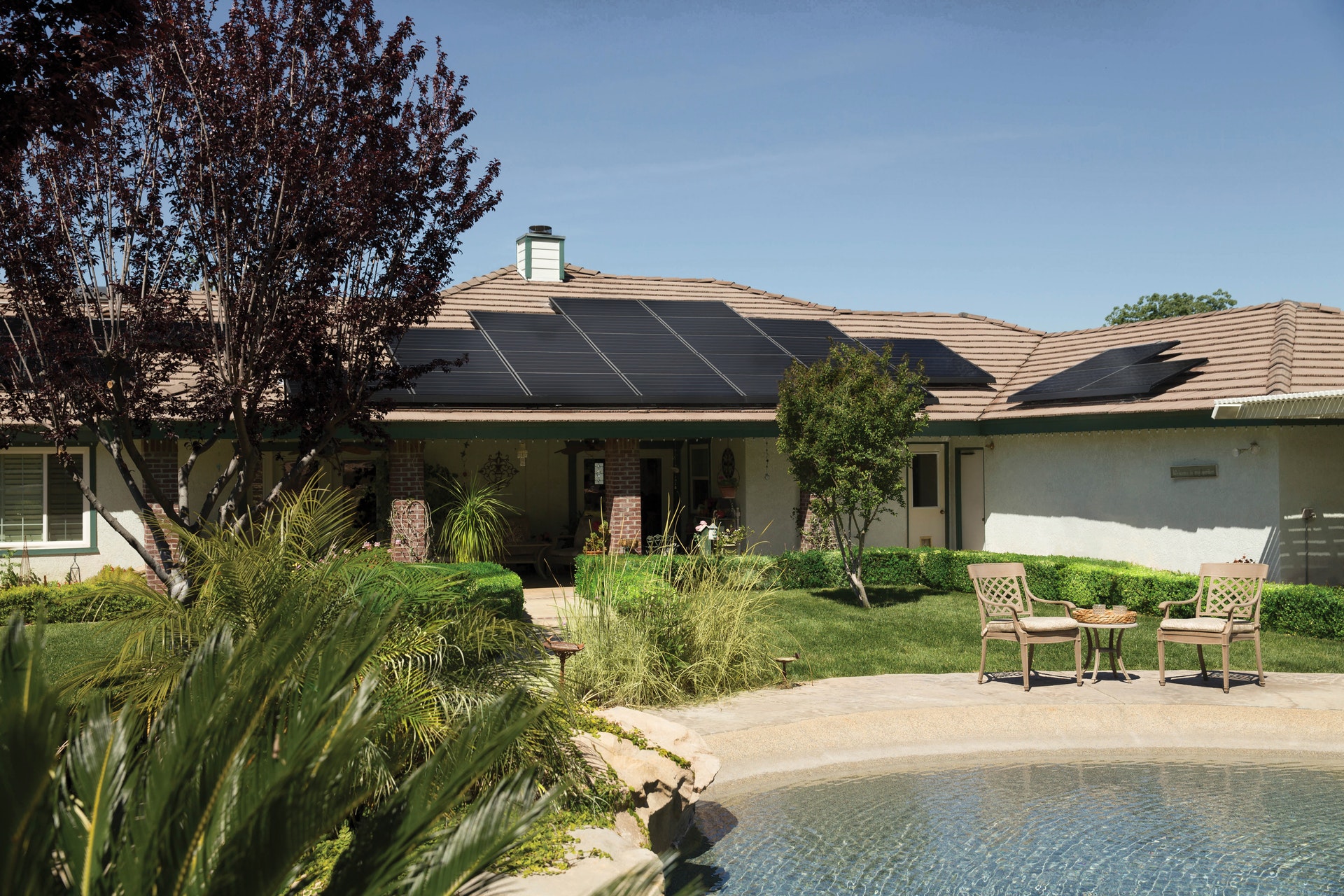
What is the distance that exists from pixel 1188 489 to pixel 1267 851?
34.4 feet

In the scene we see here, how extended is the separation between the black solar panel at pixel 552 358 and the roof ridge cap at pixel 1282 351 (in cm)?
971

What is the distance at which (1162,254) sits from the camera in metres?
40.0

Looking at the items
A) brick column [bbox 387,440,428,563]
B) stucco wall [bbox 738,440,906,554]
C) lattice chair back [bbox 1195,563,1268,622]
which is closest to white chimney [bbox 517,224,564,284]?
stucco wall [bbox 738,440,906,554]

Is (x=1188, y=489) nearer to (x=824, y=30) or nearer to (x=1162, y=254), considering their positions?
(x=824, y=30)

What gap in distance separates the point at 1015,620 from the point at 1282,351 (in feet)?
29.8

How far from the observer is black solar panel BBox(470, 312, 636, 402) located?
58.3 ft

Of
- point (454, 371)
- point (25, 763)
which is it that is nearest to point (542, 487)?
point (454, 371)

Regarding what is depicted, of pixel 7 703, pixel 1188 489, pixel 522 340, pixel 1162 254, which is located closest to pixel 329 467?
pixel 522 340

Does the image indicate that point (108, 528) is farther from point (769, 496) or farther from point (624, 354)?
point (769, 496)

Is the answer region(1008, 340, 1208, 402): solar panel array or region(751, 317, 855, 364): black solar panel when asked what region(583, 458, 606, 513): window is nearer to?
region(751, 317, 855, 364): black solar panel

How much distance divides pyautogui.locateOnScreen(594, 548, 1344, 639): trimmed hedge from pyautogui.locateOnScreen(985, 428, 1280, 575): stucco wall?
34.6 inches

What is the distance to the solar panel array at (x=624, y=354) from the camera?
1759 centimetres

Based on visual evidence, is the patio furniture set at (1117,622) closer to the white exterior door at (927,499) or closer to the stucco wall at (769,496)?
the stucco wall at (769,496)

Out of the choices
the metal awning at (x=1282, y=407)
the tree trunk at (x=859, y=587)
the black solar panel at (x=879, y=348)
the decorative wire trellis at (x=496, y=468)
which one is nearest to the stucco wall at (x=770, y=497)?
the black solar panel at (x=879, y=348)
